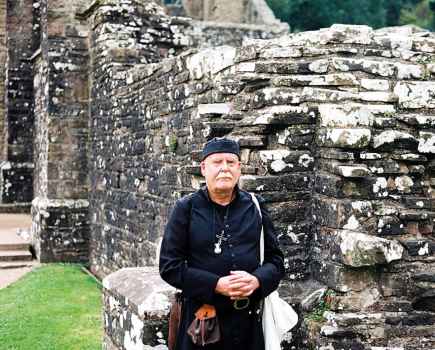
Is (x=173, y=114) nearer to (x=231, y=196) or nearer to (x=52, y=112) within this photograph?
(x=231, y=196)

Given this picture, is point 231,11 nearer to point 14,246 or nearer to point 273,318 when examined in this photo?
point 14,246

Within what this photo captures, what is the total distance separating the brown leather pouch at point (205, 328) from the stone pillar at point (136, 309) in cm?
64

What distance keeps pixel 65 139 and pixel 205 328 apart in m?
9.79

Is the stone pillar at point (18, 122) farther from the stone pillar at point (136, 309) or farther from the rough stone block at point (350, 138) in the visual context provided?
the rough stone block at point (350, 138)

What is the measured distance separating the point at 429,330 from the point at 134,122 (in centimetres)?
621

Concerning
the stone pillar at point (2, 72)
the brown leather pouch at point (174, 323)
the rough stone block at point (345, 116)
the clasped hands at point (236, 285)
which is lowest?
the brown leather pouch at point (174, 323)

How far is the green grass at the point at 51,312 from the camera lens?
7.59 m

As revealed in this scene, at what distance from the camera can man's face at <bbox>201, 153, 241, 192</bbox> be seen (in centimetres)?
362

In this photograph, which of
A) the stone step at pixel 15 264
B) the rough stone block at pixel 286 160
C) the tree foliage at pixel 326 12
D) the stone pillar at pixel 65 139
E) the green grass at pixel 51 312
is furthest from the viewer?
the tree foliage at pixel 326 12

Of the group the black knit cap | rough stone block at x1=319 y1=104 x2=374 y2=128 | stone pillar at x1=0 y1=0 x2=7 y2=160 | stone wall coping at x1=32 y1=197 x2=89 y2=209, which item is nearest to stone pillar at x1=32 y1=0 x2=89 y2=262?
stone wall coping at x1=32 y1=197 x2=89 y2=209

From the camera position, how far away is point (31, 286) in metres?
10.4

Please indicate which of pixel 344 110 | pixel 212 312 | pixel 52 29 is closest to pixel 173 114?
pixel 344 110

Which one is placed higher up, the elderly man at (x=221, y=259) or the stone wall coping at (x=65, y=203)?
the elderly man at (x=221, y=259)

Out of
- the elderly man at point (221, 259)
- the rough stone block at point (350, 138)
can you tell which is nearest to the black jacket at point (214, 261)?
the elderly man at point (221, 259)
